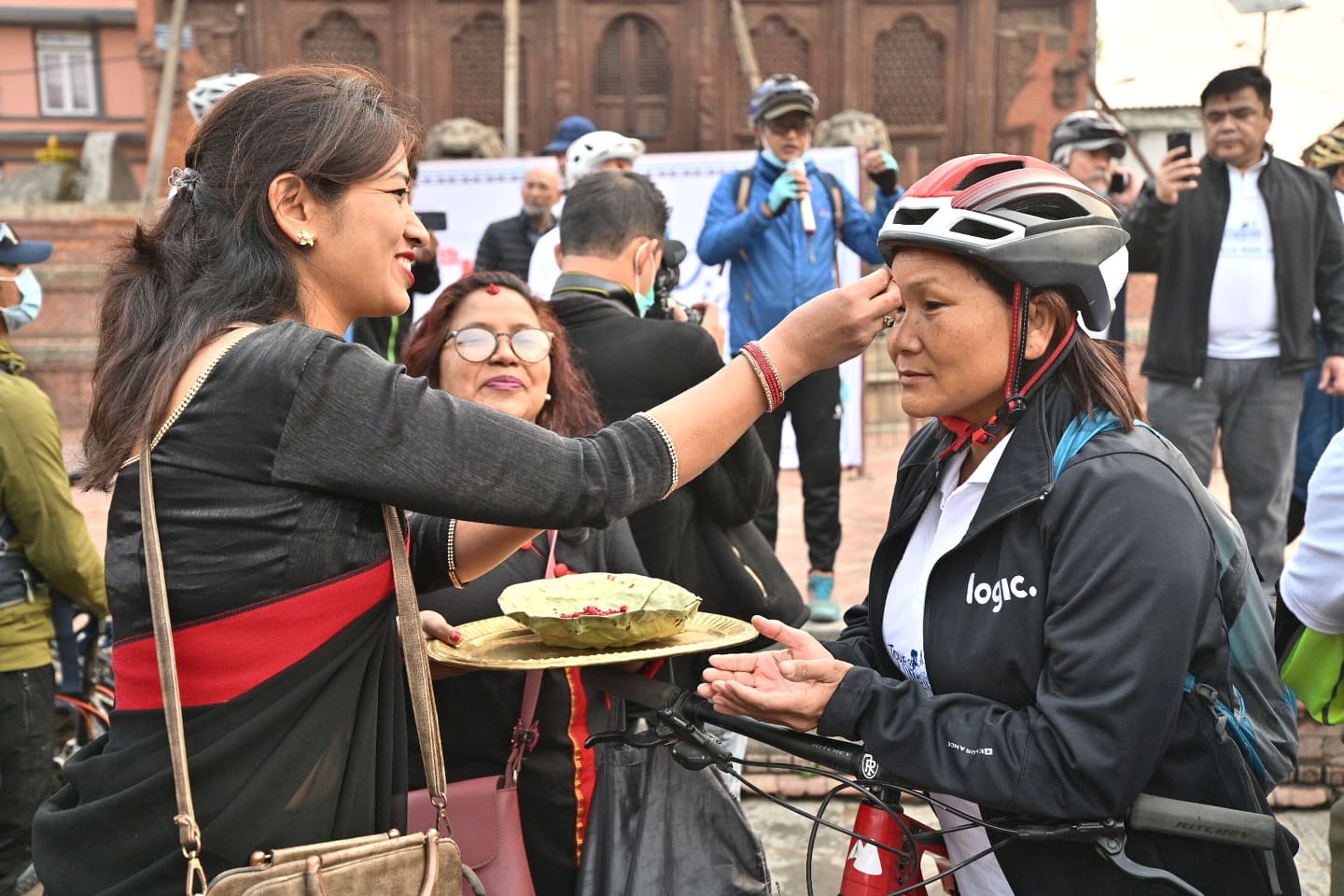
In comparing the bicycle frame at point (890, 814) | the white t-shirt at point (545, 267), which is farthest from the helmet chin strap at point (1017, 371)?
the white t-shirt at point (545, 267)

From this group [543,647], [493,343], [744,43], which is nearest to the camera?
[543,647]

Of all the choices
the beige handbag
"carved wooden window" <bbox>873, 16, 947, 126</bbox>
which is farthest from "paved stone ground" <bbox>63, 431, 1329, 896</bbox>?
"carved wooden window" <bbox>873, 16, 947, 126</bbox>

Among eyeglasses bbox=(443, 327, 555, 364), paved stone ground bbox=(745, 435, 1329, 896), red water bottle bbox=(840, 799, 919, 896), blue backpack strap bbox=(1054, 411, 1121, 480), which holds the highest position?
eyeglasses bbox=(443, 327, 555, 364)

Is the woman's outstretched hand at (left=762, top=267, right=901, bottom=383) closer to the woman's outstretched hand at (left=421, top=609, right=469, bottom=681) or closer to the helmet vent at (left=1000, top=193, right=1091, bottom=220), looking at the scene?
the helmet vent at (left=1000, top=193, right=1091, bottom=220)

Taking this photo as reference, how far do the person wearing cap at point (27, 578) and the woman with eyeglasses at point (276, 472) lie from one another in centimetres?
198

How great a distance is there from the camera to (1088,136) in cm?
586

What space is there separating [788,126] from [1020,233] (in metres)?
4.26

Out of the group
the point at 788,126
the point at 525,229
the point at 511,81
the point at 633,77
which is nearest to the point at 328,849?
the point at 788,126

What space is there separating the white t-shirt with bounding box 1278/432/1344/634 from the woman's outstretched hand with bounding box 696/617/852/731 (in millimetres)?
947

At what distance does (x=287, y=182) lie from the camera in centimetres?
186

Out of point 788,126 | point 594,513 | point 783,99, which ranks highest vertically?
point 783,99

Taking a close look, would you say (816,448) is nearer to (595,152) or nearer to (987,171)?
(595,152)

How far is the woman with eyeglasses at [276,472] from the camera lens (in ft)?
5.66

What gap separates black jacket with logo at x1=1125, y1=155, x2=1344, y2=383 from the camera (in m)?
5.25
